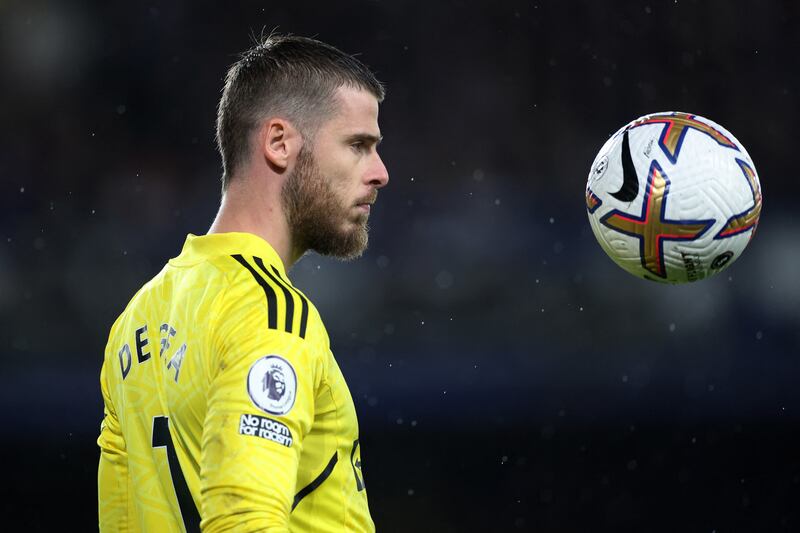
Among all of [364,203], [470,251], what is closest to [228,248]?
[364,203]

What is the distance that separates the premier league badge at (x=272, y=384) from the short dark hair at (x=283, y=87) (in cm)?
57

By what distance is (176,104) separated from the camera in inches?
294

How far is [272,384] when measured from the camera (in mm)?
1377

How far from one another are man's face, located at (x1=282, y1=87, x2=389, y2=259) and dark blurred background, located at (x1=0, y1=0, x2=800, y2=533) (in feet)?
12.8

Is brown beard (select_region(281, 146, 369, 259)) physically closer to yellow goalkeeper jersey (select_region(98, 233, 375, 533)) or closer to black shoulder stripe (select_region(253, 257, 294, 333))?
yellow goalkeeper jersey (select_region(98, 233, 375, 533))

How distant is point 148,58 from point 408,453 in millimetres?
3704

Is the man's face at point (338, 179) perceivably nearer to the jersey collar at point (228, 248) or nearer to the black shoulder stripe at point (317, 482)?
the jersey collar at point (228, 248)

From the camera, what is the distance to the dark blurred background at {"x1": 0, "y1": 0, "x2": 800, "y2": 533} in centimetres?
641

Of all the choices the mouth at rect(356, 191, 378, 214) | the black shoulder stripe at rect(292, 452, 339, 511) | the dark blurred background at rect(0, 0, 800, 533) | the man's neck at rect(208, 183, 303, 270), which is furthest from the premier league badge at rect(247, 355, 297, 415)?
the dark blurred background at rect(0, 0, 800, 533)

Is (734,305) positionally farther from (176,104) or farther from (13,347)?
(13,347)

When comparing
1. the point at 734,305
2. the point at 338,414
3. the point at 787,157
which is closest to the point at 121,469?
the point at 338,414

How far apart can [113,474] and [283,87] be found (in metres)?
0.85

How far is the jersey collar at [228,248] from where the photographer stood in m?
1.67

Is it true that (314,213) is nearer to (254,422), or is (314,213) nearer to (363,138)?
(363,138)
